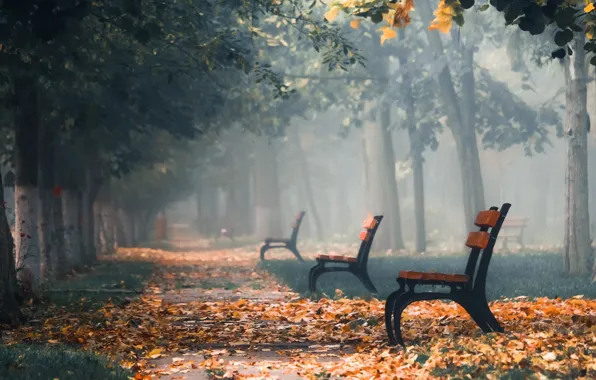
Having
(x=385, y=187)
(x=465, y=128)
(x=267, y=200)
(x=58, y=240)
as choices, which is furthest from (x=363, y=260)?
(x=267, y=200)

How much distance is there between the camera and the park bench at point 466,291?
10.4m

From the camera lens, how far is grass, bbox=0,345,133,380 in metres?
8.00

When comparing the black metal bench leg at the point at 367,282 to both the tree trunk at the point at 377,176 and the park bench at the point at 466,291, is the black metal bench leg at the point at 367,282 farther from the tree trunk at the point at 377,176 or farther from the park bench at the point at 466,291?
the tree trunk at the point at 377,176

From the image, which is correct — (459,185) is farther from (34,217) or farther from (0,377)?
(0,377)

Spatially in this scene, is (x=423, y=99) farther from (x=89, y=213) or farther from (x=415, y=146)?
(x=89, y=213)

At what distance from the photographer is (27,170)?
17906 mm

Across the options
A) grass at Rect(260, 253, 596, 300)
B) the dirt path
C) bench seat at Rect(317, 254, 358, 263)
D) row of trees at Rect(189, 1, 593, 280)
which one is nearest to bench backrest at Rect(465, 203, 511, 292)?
the dirt path

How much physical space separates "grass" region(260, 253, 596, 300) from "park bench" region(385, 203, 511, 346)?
4646 mm

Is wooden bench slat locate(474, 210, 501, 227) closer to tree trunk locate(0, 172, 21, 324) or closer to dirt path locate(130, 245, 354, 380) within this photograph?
dirt path locate(130, 245, 354, 380)

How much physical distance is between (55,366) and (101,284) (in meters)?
12.3

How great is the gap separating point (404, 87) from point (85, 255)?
44.5ft

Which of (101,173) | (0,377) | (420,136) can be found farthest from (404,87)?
(0,377)

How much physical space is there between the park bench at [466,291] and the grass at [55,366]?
2.88m

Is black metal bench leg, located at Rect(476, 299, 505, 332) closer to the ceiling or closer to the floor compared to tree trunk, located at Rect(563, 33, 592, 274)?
closer to the floor
